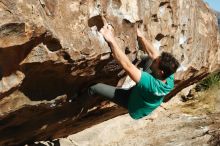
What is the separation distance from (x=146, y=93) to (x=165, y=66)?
465mm

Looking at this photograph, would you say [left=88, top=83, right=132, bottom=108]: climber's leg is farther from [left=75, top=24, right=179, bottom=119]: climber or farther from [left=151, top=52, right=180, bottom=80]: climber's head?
[left=151, top=52, right=180, bottom=80]: climber's head

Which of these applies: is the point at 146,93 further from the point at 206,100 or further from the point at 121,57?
the point at 206,100

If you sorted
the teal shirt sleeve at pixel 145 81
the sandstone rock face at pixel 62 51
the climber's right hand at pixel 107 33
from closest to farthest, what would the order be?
the sandstone rock face at pixel 62 51, the teal shirt sleeve at pixel 145 81, the climber's right hand at pixel 107 33

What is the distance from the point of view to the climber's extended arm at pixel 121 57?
21.8ft

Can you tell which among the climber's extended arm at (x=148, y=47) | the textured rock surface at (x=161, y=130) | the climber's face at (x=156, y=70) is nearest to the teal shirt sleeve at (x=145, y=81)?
the climber's face at (x=156, y=70)

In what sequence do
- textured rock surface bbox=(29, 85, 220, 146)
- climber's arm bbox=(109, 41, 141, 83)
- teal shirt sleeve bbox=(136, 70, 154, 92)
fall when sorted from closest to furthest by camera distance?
climber's arm bbox=(109, 41, 141, 83), teal shirt sleeve bbox=(136, 70, 154, 92), textured rock surface bbox=(29, 85, 220, 146)

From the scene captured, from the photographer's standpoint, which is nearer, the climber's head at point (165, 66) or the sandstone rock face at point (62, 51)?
the sandstone rock face at point (62, 51)

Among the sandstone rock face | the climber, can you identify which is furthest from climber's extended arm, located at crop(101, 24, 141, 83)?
the sandstone rock face

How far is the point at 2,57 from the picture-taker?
5.80 meters

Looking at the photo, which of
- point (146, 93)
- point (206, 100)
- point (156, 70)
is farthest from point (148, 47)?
point (206, 100)

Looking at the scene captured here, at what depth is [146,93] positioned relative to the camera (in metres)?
6.92

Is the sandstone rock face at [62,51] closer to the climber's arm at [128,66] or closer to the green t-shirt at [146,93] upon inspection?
the climber's arm at [128,66]

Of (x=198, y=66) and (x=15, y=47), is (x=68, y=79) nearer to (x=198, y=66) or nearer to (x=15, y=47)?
(x=15, y=47)

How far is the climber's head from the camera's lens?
22.3 ft
